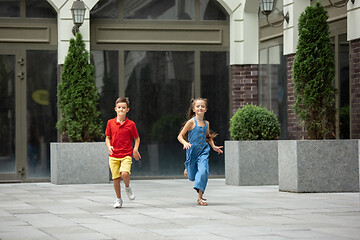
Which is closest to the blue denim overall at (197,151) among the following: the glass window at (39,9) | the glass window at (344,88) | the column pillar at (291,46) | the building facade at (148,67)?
the glass window at (344,88)

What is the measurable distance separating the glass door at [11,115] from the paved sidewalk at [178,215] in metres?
2.59

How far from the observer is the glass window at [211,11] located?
1758cm

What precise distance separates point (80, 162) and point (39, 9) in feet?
11.5

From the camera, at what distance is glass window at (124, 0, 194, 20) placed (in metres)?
17.2

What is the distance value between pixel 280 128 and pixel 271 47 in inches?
77.3

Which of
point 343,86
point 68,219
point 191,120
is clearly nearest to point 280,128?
point 343,86

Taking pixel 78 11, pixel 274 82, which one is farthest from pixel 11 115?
pixel 274 82

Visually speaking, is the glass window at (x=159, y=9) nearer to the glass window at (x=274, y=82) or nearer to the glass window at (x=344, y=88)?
the glass window at (x=274, y=82)

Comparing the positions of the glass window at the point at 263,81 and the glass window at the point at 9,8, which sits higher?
the glass window at the point at 9,8

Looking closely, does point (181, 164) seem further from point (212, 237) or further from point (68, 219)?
point (212, 237)

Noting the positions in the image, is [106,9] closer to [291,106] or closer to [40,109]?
[40,109]

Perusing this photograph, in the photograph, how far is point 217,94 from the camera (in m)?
17.5

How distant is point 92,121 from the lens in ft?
52.4

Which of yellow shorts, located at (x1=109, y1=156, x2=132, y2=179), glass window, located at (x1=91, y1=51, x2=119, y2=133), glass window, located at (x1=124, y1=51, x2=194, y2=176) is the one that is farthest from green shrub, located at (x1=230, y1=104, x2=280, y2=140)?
yellow shorts, located at (x1=109, y1=156, x2=132, y2=179)
